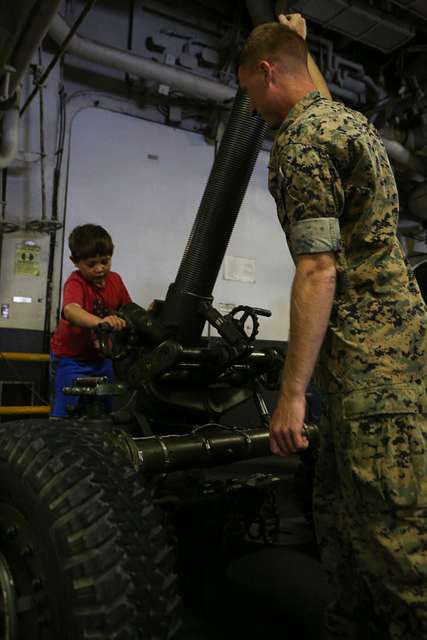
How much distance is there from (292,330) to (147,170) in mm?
3679

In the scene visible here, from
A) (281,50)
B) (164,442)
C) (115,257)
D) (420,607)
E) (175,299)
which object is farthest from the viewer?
(115,257)

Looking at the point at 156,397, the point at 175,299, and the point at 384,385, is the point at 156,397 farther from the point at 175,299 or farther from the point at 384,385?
the point at 384,385

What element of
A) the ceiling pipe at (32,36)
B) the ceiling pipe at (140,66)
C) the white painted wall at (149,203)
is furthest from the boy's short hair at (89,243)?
the ceiling pipe at (140,66)

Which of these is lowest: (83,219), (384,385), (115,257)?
(384,385)

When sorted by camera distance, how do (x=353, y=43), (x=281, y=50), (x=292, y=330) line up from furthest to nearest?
(x=353, y=43)
(x=281, y=50)
(x=292, y=330)

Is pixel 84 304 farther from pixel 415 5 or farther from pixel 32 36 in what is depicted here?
pixel 415 5

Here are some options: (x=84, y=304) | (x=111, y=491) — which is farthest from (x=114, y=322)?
(x=111, y=491)

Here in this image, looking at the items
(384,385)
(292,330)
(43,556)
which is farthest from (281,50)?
(43,556)

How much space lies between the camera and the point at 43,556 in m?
1.28

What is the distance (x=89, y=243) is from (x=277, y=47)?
138 centimetres

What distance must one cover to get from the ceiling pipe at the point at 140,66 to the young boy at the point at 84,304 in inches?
80.3

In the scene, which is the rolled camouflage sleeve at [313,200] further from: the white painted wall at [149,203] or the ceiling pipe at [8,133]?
the white painted wall at [149,203]

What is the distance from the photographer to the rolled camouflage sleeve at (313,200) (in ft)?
4.51

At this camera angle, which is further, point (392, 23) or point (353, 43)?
point (353, 43)
